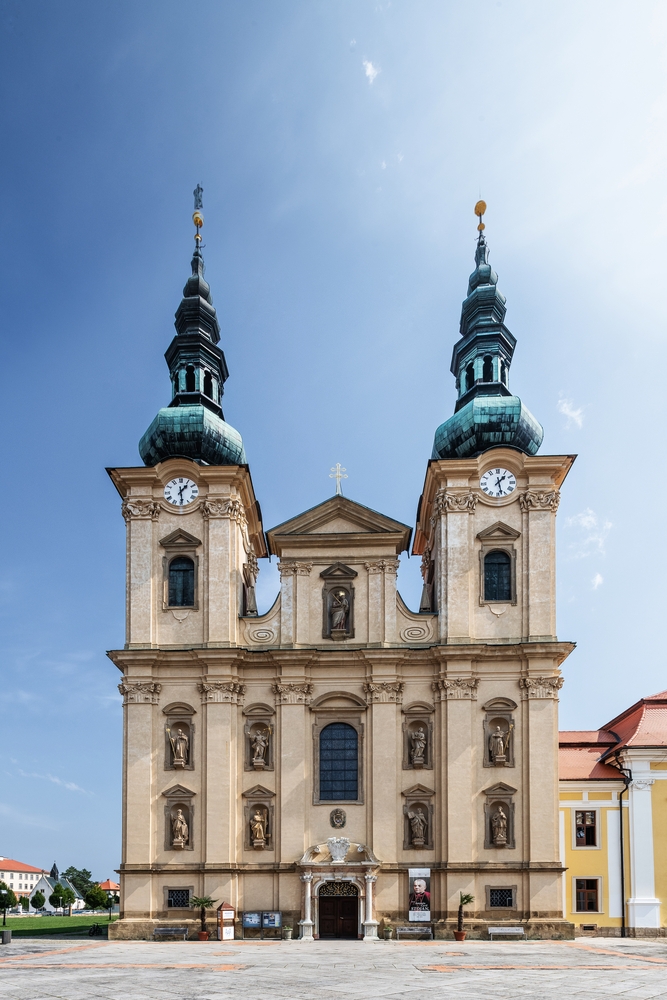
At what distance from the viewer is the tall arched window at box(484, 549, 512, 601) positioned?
36.8m

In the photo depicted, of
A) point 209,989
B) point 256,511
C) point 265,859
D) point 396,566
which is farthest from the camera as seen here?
point 256,511

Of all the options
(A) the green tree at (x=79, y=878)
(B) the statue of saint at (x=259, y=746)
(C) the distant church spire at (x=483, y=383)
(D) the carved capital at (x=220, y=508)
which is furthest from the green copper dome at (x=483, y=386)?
(A) the green tree at (x=79, y=878)

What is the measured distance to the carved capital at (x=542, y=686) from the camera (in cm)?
3528

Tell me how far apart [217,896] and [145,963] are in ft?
30.1

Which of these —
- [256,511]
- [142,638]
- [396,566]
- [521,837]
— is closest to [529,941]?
[521,837]

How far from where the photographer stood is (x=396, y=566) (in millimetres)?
37281

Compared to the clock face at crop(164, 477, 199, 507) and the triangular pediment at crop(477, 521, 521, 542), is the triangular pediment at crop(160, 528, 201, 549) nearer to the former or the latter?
the clock face at crop(164, 477, 199, 507)

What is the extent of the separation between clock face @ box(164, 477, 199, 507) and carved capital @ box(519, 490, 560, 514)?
490 inches

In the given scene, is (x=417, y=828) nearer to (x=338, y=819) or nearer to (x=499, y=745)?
(x=338, y=819)

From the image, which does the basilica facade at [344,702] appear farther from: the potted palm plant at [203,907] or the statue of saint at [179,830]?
the potted palm plant at [203,907]

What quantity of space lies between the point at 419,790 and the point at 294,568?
9.26 m

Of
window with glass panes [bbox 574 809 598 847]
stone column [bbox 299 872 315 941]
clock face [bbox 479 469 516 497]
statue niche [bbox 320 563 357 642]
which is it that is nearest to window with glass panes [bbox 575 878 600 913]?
window with glass panes [bbox 574 809 598 847]

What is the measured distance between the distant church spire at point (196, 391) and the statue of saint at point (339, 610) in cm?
686

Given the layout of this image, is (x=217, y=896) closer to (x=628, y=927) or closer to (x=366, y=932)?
(x=366, y=932)
